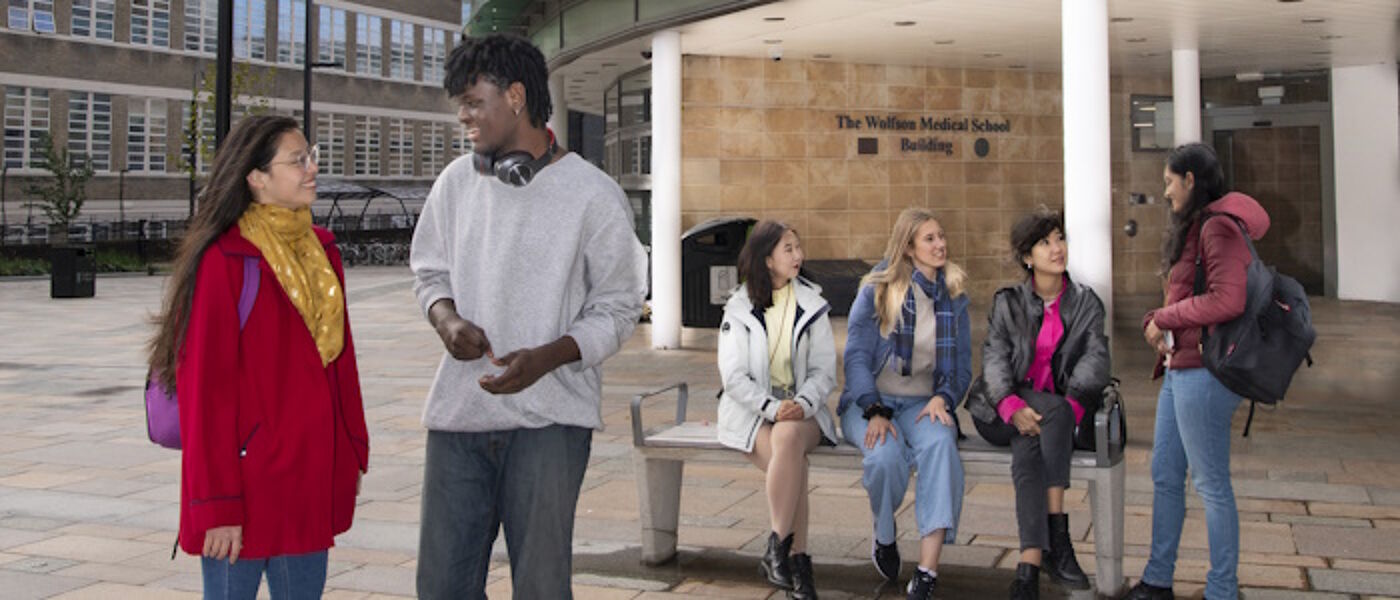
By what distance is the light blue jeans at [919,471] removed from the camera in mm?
5141

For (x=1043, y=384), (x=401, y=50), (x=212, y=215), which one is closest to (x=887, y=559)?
(x=1043, y=384)

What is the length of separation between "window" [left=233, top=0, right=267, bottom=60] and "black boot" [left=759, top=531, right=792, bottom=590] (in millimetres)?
49619

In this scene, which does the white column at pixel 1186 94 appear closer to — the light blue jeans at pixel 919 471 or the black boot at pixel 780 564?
the light blue jeans at pixel 919 471

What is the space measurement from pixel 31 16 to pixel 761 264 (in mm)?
44192

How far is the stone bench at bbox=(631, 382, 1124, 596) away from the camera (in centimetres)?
512

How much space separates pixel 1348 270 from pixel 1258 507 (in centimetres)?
1565

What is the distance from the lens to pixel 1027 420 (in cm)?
513

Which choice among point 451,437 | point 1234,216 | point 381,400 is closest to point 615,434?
point 381,400

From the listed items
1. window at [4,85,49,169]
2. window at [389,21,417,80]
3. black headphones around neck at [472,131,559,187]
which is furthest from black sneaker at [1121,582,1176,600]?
window at [389,21,417,80]

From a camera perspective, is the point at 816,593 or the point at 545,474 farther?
the point at 816,593

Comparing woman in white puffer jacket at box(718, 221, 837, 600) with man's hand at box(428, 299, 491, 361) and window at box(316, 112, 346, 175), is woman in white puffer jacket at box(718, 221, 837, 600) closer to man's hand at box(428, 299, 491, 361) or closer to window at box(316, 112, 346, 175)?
man's hand at box(428, 299, 491, 361)

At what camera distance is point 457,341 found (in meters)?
3.12

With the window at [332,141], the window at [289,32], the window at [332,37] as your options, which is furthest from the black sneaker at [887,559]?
the window at [332,37]

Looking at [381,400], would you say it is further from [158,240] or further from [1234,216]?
[158,240]
